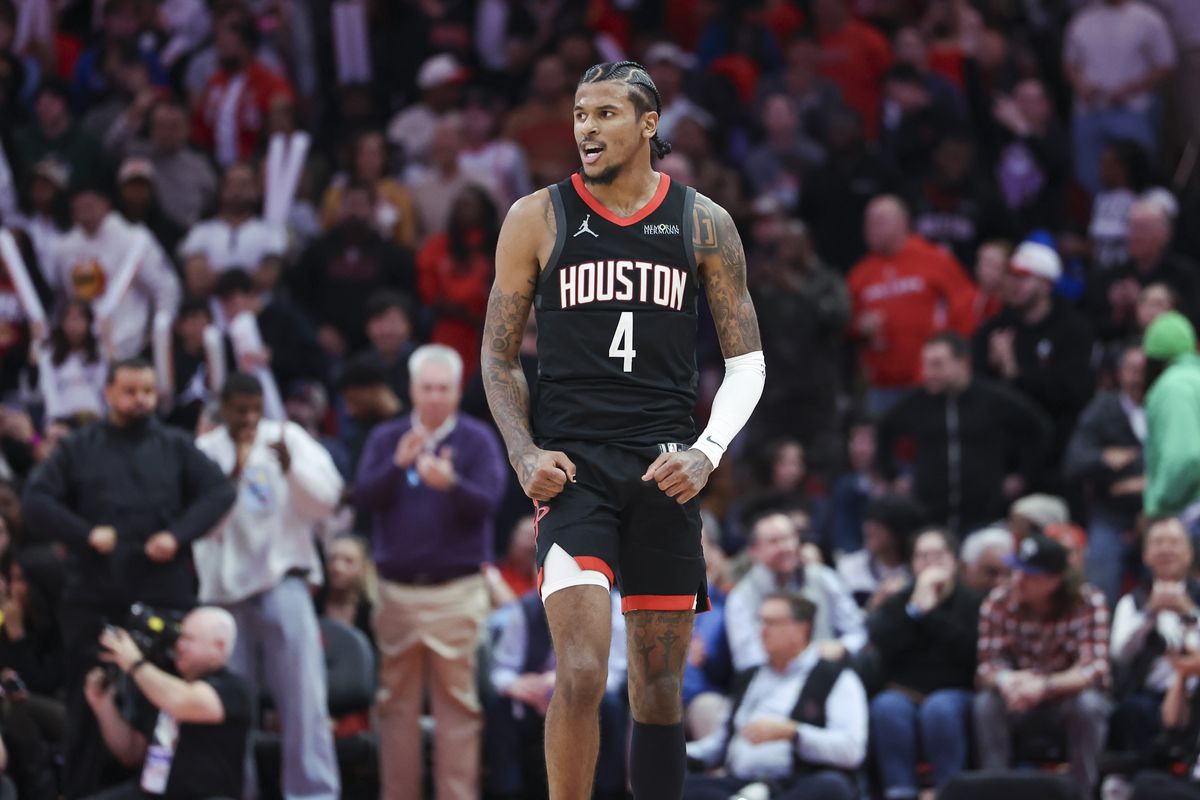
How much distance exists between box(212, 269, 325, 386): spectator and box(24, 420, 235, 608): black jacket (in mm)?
3216

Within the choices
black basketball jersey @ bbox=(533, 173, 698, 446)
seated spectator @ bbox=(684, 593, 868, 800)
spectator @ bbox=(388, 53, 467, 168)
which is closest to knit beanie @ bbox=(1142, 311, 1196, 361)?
seated spectator @ bbox=(684, 593, 868, 800)

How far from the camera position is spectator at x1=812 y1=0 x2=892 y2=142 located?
657 inches

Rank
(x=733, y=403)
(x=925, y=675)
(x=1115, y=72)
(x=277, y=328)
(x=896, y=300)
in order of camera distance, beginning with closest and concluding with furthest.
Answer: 1. (x=733, y=403)
2. (x=925, y=675)
3. (x=277, y=328)
4. (x=896, y=300)
5. (x=1115, y=72)

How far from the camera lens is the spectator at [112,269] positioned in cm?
1409

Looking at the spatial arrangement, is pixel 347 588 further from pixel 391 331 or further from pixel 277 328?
pixel 277 328

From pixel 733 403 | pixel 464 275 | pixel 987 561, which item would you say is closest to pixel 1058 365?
pixel 987 561

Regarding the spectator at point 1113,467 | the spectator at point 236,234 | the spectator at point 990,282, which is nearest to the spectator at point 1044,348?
the spectator at point 990,282

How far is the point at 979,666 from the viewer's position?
413 inches

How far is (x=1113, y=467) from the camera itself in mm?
12031

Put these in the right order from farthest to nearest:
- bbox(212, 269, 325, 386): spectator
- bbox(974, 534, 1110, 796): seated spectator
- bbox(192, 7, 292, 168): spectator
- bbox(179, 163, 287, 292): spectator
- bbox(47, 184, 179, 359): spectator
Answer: bbox(192, 7, 292, 168): spectator
bbox(179, 163, 287, 292): spectator
bbox(47, 184, 179, 359): spectator
bbox(212, 269, 325, 386): spectator
bbox(974, 534, 1110, 796): seated spectator

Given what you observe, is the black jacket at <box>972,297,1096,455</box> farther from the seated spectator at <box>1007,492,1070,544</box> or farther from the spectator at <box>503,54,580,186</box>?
the spectator at <box>503,54,580,186</box>

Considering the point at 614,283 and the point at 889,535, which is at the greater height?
the point at 614,283

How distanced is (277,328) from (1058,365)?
537 cm

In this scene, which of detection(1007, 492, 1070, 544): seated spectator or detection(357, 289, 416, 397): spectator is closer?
detection(1007, 492, 1070, 544): seated spectator
